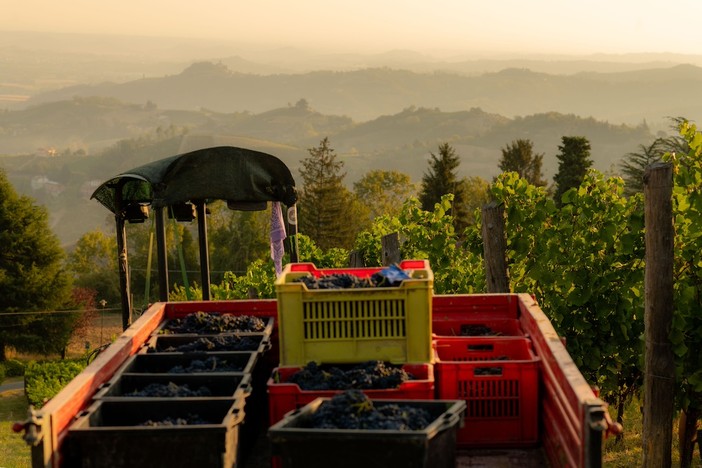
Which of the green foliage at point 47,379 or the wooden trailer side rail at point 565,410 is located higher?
the wooden trailer side rail at point 565,410

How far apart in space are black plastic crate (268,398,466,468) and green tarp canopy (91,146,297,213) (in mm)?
4652

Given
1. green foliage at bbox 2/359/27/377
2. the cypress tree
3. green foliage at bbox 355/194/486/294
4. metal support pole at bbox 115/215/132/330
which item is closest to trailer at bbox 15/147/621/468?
metal support pole at bbox 115/215/132/330

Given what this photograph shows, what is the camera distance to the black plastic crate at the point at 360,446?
3.70m

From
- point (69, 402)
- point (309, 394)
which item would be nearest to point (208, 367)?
point (309, 394)

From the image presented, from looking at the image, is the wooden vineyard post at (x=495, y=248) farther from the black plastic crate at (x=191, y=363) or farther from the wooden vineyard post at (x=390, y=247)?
the black plastic crate at (x=191, y=363)

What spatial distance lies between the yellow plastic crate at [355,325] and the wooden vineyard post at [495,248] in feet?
17.6

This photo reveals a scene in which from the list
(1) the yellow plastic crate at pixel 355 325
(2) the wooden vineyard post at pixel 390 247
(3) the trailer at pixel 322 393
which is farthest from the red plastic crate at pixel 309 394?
(2) the wooden vineyard post at pixel 390 247

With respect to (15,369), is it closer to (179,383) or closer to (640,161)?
(640,161)

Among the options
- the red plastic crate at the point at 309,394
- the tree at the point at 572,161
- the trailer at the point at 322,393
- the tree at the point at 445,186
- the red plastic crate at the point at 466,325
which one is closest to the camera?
the trailer at the point at 322,393

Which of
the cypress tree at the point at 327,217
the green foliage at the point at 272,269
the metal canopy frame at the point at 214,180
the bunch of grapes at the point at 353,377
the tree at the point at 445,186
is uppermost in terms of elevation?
the metal canopy frame at the point at 214,180

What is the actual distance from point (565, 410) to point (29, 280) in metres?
53.3

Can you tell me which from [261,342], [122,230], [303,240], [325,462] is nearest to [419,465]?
[325,462]

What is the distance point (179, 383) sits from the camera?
15.9 feet

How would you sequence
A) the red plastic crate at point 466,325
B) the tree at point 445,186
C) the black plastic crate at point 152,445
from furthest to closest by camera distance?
the tree at point 445,186
the red plastic crate at point 466,325
the black plastic crate at point 152,445
